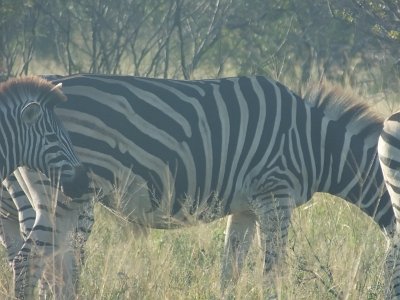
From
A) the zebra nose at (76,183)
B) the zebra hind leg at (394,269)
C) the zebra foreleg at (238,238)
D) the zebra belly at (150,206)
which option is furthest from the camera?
the zebra foreleg at (238,238)

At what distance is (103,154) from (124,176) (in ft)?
0.53

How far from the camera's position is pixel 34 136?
14.5 feet

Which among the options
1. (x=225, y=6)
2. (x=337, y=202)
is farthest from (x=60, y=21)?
(x=337, y=202)

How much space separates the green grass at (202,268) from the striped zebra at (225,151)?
132 millimetres

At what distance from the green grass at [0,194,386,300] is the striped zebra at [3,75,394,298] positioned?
0.13 metres

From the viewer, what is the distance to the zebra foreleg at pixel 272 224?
4.97m

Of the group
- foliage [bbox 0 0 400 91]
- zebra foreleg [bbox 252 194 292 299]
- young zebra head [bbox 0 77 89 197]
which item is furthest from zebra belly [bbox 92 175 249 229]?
foliage [bbox 0 0 400 91]

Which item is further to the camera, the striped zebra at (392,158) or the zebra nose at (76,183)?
the zebra nose at (76,183)

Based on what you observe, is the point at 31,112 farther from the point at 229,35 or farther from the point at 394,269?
the point at 229,35

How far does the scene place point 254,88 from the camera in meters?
5.44

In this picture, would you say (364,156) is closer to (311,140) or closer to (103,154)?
(311,140)

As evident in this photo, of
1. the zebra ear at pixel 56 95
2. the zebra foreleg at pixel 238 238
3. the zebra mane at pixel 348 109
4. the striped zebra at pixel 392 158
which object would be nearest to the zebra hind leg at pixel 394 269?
the striped zebra at pixel 392 158

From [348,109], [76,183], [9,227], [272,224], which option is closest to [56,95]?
[76,183]

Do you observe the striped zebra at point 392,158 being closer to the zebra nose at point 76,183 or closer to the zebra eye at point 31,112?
the zebra nose at point 76,183
